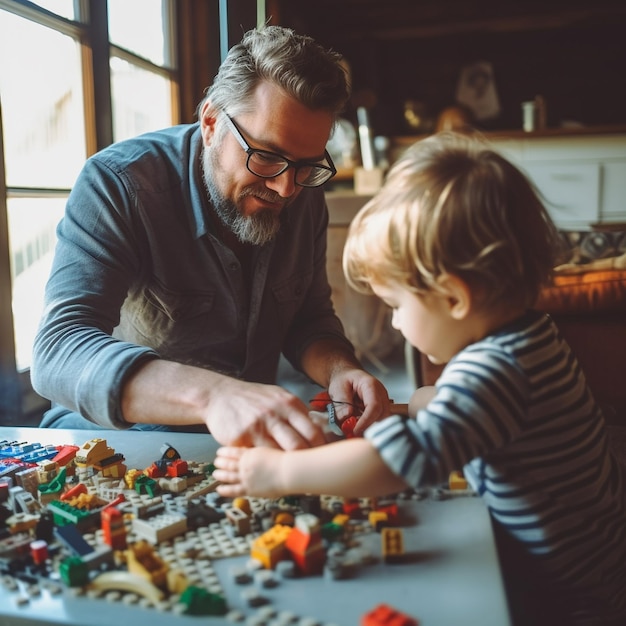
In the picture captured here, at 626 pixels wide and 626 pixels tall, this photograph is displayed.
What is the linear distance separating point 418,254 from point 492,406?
0.58 ft

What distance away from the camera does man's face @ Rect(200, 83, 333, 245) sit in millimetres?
1206

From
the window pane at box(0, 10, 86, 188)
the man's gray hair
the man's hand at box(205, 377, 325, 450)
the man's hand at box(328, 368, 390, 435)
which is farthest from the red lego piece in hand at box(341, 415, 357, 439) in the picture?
the window pane at box(0, 10, 86, 188)

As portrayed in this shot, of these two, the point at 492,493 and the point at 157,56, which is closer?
the point at 492,493

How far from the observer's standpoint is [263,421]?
0.81 m

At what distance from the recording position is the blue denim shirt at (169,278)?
3.62 ft

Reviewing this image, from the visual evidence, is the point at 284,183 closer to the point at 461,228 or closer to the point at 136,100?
the point at 461,228

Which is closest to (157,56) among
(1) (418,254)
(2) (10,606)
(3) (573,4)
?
(1) (418,254)

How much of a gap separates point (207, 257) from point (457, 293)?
27.5 inches

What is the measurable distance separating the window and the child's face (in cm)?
123

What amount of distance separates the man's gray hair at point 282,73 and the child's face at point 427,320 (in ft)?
1.83

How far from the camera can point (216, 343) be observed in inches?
54.5

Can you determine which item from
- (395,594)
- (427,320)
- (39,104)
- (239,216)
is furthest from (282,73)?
(39,104)

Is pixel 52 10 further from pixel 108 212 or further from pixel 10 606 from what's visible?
pixel 10 606

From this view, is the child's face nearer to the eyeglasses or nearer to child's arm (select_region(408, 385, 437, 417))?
child's arm (select_region(408, 385, 437, 417))
